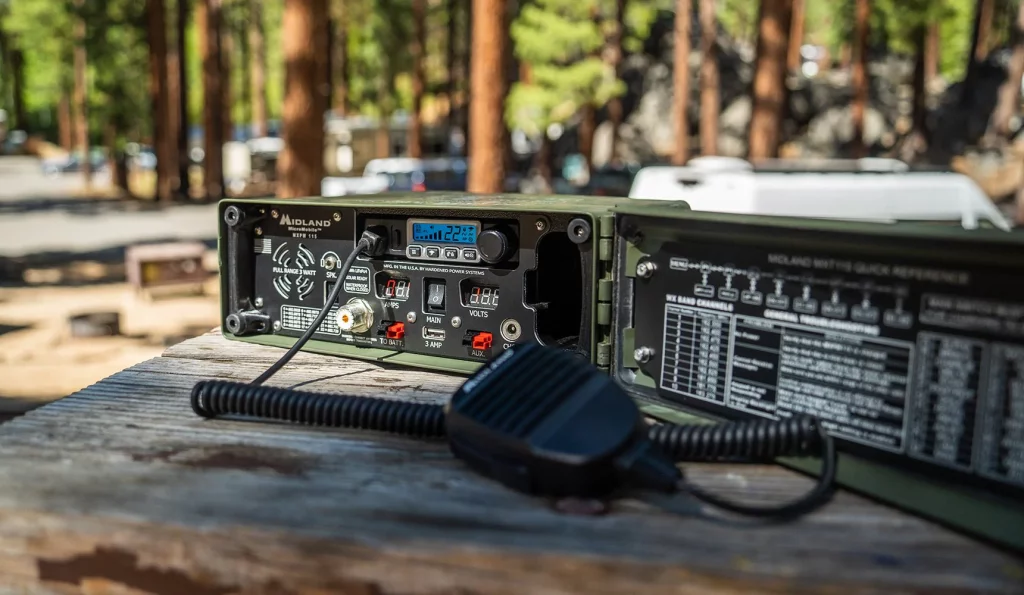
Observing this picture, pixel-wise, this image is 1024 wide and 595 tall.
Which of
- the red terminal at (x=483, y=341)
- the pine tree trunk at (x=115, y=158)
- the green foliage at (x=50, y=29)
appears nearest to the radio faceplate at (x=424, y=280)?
the red terminal at (x=483, y=341)

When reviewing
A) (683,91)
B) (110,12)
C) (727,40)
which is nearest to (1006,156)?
(683,91)

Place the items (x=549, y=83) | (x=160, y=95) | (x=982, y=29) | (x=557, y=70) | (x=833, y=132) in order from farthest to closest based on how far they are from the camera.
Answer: (x=982, y=29) < (x=833, y=132) < (x=160, y=95) < (x=549, y=83) < (x=557, y=70)

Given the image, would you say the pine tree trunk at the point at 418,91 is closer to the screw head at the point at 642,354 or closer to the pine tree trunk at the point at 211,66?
the pine tree trunk at the point at 211,66

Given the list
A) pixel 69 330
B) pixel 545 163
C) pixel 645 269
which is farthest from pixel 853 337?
pixel 545 163

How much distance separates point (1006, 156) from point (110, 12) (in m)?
28.3

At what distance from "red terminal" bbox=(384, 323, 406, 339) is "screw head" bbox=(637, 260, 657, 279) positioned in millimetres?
810

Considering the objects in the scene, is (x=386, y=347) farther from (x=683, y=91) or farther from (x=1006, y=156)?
(x=1006, y=156)

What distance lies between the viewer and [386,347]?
8.09ft

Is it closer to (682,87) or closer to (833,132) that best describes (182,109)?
(682,87)

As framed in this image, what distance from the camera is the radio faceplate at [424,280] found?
86.8 inches

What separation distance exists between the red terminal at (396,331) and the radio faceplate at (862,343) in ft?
2.61

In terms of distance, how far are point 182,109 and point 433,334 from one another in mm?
29765

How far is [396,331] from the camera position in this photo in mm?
2447

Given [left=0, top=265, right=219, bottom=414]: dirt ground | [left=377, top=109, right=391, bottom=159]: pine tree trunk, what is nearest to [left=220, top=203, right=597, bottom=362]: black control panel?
[left=0, top=265, right=219, bottom=414]: dirt ground
